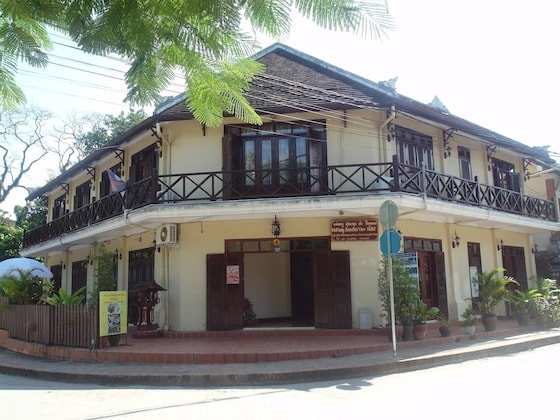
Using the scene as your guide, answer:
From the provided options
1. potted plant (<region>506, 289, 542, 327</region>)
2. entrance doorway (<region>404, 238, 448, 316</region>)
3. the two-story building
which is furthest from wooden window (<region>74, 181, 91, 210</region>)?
potted plant (<region>506, 289, 542, 327</region>)

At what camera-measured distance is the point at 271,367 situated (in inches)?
364

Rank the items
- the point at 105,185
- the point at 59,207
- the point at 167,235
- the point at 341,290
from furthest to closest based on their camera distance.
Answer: the point at 59,207 → the point at 105,185 → the point at 167,235 → the point at 341,290

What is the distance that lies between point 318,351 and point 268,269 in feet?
25.4

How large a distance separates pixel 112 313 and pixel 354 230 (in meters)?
6.51

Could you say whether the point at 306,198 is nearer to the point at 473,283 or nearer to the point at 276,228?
the point at 276,228

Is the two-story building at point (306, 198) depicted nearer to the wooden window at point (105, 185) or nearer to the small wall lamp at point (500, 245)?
the small wall lamp at point (500, 245)

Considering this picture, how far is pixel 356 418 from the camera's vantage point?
5891mm

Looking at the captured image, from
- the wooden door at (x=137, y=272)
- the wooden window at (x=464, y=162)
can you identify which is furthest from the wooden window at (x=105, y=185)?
the wooden window at (x=464, y=162)

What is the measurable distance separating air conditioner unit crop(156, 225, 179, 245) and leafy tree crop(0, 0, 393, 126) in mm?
10946

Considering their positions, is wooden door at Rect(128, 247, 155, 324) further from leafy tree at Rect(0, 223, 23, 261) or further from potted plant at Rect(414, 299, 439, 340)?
leafy tree at Rect(0, 223, 23, 261)

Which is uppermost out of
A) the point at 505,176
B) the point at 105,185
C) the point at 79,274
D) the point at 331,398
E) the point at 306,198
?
the point at 105,185

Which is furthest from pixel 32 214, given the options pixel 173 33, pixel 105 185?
pixel 173 33

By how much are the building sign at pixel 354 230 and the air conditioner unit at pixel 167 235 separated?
443 centimetres

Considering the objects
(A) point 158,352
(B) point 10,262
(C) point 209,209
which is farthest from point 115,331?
(B) point 10,262
